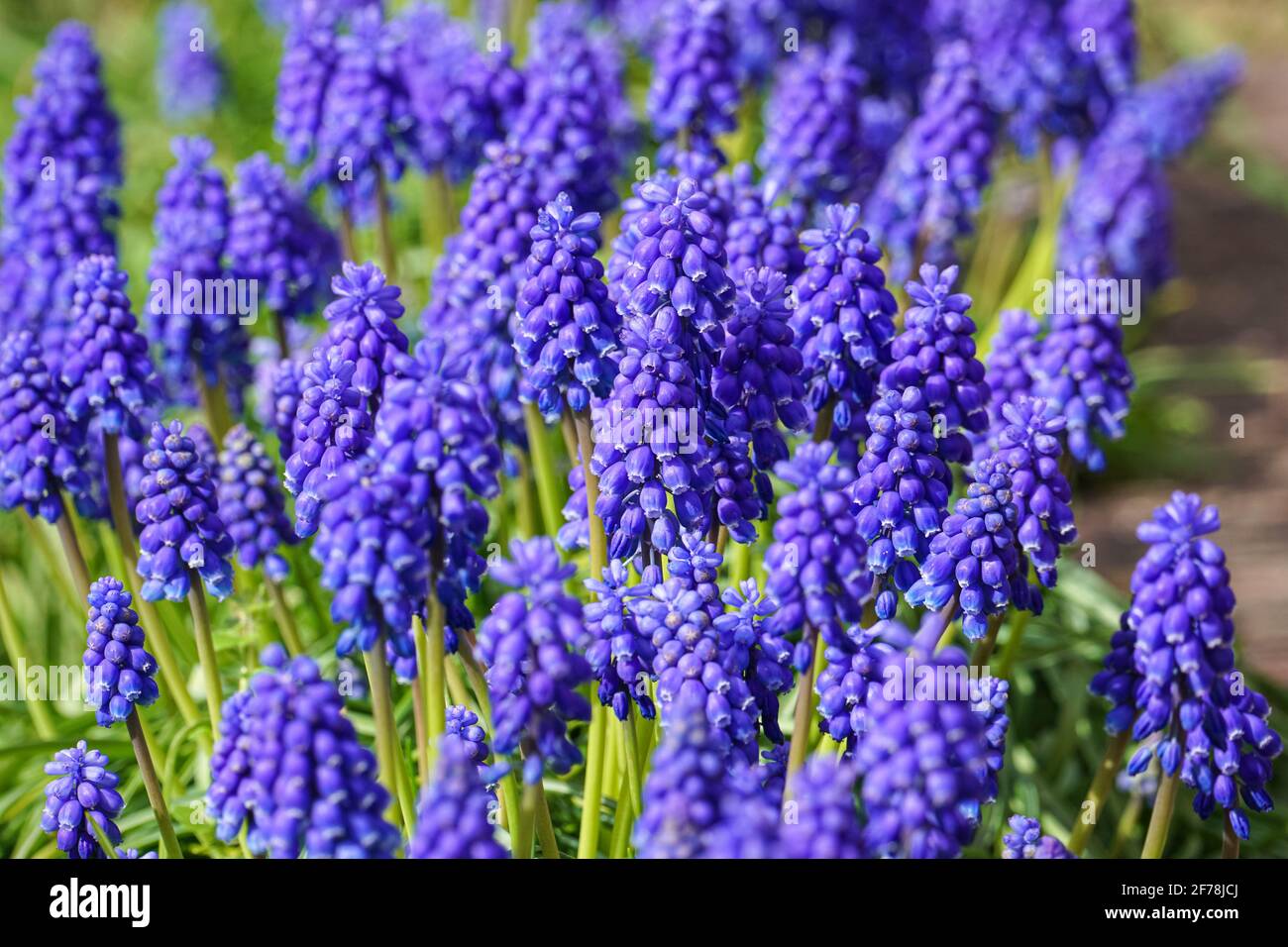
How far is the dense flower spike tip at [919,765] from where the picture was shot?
3578 millimetres

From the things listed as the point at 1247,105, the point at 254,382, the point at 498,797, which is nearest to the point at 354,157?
the point at 254,382

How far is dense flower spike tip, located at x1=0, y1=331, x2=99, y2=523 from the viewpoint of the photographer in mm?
5156

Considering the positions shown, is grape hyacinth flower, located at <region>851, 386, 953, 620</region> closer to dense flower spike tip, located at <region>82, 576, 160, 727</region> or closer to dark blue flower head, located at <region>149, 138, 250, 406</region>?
dense flower spike tip, located at <region>82, 576, 160, 727</region>

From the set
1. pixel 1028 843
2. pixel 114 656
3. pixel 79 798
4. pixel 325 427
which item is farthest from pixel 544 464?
pixel 1028 843

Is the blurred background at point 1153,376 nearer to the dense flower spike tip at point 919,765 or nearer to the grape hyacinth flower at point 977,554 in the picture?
the grape hyacinth flower at point 977,554

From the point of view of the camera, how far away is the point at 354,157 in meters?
6.85

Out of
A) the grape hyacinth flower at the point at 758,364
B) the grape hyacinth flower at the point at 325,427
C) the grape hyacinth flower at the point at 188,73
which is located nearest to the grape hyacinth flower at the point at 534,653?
the grape hyacinth flower at the point at 325,427

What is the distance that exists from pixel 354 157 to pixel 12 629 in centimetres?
262

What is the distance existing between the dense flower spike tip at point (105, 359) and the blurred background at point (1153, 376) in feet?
3.47

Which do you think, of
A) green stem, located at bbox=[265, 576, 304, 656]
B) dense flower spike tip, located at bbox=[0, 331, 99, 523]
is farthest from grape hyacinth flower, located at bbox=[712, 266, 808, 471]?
dense flower spike tip, located at bbox=[0, 331, 99, 523]

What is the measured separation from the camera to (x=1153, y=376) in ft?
27.6

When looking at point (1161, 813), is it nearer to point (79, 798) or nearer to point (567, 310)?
point (567, 310)

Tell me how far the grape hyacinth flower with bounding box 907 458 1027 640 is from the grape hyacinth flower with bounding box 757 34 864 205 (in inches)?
109
